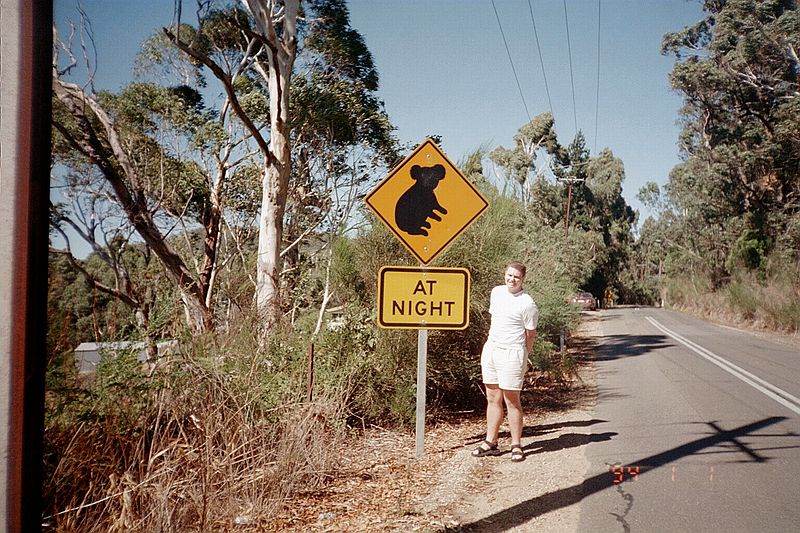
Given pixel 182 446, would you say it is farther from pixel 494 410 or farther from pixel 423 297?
pixel 494 410

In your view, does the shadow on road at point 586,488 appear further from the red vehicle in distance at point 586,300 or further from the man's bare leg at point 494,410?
the red vehicle in distance at point 586,300

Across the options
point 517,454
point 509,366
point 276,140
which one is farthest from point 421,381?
point 276,140

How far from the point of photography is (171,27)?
11.0 metres

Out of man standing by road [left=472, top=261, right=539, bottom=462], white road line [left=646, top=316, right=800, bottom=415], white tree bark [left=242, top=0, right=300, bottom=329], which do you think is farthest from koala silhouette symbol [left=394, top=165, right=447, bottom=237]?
white tree bark [left=242, top=0, right=300, bottom=329]

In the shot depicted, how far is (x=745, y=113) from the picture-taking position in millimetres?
31875

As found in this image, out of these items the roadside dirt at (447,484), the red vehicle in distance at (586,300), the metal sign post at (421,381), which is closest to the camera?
the roadside dirt at (447,484)

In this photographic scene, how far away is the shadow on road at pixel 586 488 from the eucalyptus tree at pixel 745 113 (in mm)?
25753

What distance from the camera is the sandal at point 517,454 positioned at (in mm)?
5824

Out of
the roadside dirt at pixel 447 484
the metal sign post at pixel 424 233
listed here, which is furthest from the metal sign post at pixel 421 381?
the roadside dirt at pixel 447 484

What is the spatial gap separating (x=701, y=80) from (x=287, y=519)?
3623 cm

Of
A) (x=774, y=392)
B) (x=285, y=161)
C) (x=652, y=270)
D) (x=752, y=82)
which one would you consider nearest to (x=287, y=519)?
(x=774, y=392)

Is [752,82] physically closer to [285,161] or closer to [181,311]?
[285,161]

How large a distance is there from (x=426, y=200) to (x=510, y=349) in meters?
1.70

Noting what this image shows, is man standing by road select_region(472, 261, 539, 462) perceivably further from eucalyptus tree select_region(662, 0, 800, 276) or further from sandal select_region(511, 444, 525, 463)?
eucalyptus tree select_region(662, 0, 800, 276)
